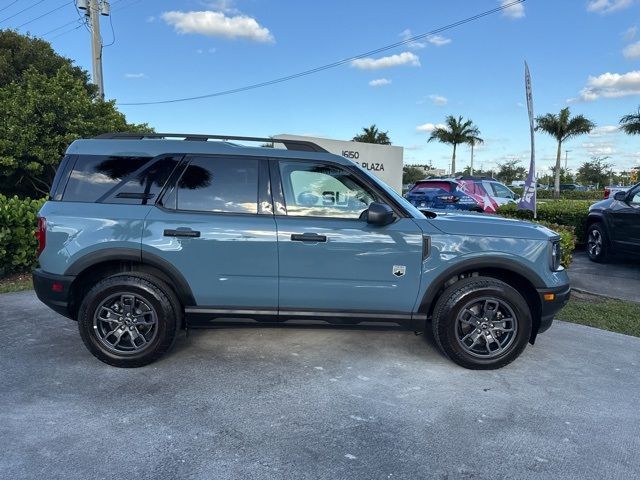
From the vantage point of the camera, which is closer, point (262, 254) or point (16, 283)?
point (262, 254)

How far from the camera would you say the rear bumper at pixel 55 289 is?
3914 millimetres

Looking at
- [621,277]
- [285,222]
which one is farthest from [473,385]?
[621,277]

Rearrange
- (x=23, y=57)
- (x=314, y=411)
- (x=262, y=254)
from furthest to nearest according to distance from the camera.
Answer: (x=23, y=57), (x=262, y=254), (x=314, y=411)

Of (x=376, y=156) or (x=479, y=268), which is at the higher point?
(x=376, y=156)

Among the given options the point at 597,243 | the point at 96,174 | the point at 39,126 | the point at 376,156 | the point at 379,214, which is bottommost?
the point at 597,243

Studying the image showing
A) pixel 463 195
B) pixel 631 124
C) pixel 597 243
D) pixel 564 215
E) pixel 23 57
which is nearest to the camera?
pixel 597 243

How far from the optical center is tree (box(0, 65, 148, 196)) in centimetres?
1052

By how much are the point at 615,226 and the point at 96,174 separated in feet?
27.9

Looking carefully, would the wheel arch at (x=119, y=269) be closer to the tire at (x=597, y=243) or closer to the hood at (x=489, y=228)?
the hood at (x=489, y=228)

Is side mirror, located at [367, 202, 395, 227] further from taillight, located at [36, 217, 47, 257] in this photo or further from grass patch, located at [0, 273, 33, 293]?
grass patch, located at [0, 273, 33, 293]

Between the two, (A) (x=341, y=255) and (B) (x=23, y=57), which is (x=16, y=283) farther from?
(B) (x=23, y=57)

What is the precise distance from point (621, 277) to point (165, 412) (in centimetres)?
764

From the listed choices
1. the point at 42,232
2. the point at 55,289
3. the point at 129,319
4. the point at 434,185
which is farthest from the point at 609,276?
the point at 42,232

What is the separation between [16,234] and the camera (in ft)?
22.9
